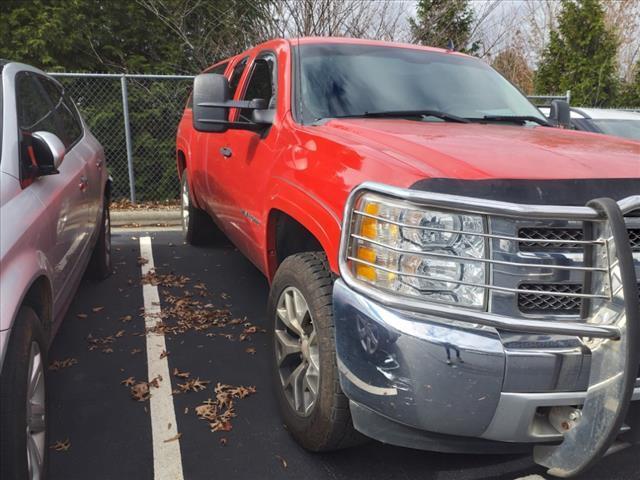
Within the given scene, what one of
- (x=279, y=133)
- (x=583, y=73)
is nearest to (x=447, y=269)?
(x=279, y=133)

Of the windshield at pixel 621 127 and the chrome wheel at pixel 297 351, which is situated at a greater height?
the windshield at pixel 621 127

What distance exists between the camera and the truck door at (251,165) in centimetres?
341

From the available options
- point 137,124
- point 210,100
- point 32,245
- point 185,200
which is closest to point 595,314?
point 32,245

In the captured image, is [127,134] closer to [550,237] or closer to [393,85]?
[393,85]

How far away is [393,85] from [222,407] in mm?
2114

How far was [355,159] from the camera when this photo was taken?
2.43 m

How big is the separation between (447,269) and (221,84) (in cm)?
204

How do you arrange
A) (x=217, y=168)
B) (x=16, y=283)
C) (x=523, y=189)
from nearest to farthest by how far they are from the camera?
(x=523, y=189), (x=16, y=283), (x=217, y=168)

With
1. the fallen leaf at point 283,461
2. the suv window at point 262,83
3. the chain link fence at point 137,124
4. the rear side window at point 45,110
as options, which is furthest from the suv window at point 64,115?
the chain link fence at point 137,124

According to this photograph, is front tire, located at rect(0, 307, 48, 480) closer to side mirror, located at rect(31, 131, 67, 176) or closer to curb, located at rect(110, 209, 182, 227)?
side mirror, located at rect(31, 131, 67, 176)

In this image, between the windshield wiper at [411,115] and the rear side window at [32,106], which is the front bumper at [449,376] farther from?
the rear side window at [32,106]

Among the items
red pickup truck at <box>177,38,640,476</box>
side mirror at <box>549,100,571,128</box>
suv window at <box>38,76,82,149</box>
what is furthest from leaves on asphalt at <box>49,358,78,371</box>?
side mirror at <box>549,100,571,128</box>

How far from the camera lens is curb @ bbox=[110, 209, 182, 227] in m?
8.11

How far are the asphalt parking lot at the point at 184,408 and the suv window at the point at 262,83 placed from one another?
1596mm
